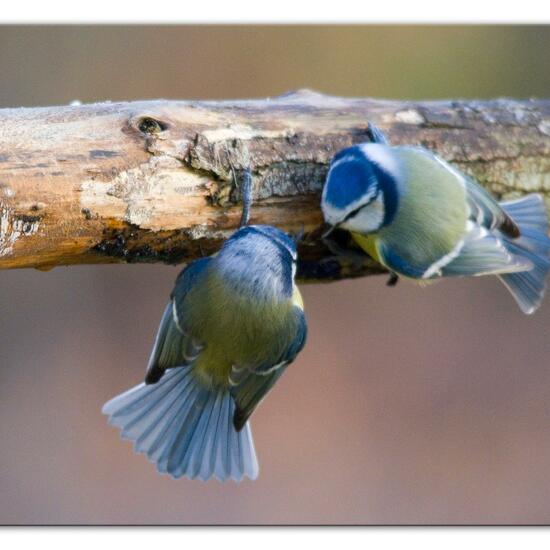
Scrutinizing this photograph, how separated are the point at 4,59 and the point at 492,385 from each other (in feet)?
5.96

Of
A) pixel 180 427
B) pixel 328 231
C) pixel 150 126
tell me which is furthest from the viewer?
pixel 180 427

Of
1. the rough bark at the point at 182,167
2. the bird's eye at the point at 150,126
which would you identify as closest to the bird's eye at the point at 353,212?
the rough bark at the point at 182,167

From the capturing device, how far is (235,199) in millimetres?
1520

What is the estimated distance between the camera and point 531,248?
1.73 m

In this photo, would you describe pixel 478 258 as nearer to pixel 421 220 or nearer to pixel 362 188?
pixel 421 220

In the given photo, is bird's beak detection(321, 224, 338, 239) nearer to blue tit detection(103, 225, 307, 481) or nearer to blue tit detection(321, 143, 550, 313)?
blue tit detection(321, 143, 550, 313)

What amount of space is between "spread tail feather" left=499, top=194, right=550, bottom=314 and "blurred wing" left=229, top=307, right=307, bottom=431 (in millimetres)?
497

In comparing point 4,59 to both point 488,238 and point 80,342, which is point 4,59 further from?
point 488,238

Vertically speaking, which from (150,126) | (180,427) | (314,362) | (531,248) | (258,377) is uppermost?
(150,126)

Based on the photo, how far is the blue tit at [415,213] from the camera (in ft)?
4.89

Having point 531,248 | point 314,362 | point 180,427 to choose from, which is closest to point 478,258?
point 531,248

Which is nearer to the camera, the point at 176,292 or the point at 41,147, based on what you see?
the point at 41,147

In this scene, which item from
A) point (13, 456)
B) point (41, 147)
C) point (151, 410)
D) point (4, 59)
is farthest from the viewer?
point (4, 59)

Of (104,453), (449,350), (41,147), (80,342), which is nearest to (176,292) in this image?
(41,147)
